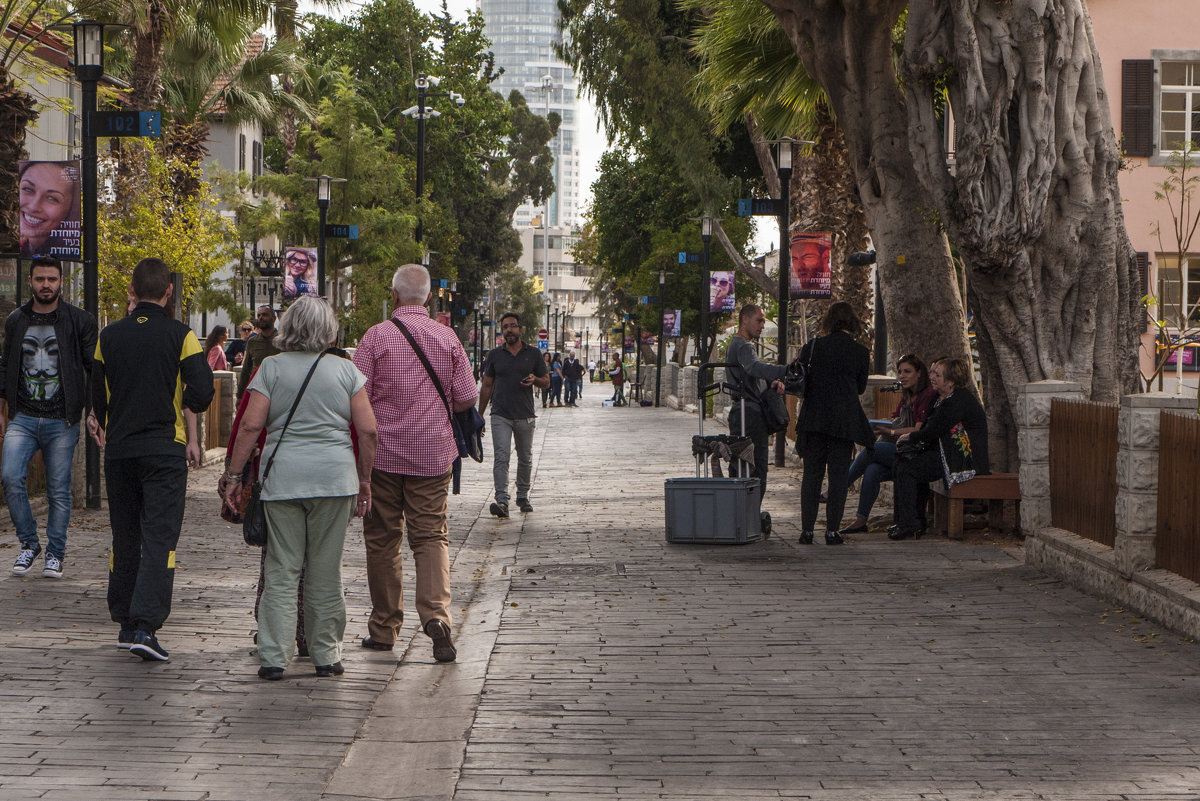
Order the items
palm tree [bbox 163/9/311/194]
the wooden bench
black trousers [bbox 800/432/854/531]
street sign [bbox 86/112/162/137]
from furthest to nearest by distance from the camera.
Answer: palm tree [bbox 163/9/311/194] < street sign [bbox 86/112/162/137] < the wooden bench < black trousers [bbox 800/432/854/531]

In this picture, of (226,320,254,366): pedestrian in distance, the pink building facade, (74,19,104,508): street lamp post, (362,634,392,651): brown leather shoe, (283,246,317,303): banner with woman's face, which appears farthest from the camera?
(283,246,317,303): banner with woman's face

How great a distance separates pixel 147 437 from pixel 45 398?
2443 millimetres

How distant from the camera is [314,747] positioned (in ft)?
17.4

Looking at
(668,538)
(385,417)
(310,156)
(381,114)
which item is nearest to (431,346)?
(385,417)

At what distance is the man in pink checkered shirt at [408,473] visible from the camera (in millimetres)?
7125

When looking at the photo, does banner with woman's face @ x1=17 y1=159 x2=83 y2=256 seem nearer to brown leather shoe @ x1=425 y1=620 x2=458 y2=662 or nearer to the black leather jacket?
the black leather jacket

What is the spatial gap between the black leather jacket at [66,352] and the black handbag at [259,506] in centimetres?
277

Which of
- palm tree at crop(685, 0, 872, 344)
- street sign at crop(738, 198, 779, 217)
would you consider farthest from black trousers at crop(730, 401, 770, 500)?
street sign at crop(738, 198, 779, 217)

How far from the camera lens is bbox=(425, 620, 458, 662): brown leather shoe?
7.07 metres

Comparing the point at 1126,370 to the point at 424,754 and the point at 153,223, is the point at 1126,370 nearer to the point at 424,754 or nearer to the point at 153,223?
the point at 424,754

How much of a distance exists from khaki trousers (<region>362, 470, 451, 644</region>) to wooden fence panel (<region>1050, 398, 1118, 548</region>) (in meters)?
4.14

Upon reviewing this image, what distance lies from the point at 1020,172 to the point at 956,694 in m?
5.99

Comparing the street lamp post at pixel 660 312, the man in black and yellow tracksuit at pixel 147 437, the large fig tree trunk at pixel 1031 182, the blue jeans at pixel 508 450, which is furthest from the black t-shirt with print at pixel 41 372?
the street lamp post at pixel 660 312

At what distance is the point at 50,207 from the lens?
13180 mm
